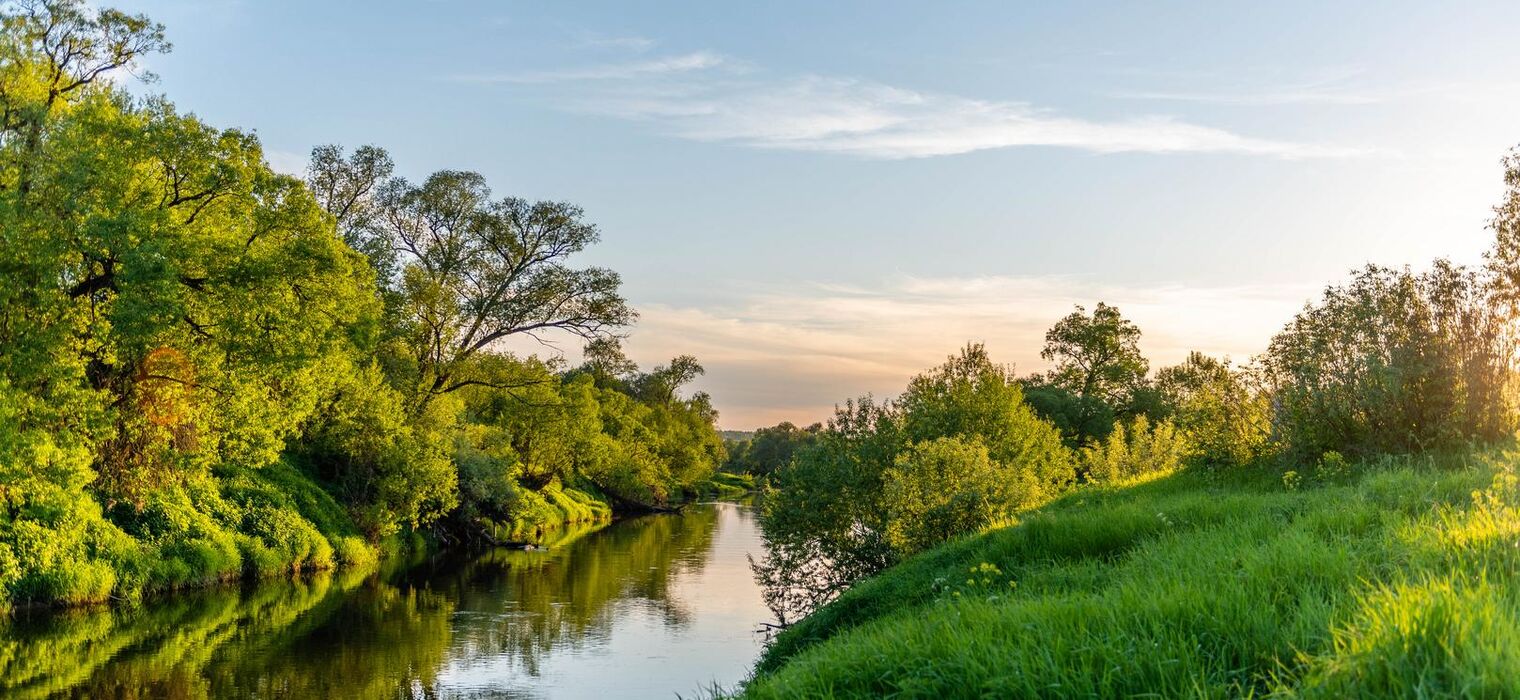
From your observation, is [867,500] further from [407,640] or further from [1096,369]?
[1096,369]

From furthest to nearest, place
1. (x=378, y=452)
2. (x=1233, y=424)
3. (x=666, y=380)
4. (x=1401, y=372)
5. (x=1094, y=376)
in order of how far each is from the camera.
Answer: (x=666, y=380)
(x=1094, y=376)
(x=378, y=452)
(x=1233, y=424)
(x=1401, y=372)

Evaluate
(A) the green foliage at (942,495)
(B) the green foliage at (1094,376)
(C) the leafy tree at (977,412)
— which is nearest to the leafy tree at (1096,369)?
(B) the green foliage at (1094,376)

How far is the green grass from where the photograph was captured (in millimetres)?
4984

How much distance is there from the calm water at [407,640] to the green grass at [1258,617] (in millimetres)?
9460

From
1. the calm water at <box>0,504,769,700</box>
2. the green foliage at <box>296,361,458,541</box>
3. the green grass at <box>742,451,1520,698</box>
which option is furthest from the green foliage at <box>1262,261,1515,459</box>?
the green foliage at <box>296,361,458,541</box>

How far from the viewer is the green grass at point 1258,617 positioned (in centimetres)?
498

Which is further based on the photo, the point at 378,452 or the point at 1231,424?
the point at 378,452

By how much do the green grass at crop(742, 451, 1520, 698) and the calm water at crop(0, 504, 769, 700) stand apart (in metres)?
9.46

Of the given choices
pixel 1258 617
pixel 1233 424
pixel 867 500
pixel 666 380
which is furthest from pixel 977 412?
pixel 666 380

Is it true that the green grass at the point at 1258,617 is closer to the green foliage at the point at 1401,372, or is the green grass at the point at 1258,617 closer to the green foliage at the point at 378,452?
the green foliage at the point at 1401,372

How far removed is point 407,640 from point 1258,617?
23366 mm

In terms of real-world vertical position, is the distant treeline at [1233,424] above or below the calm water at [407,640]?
above

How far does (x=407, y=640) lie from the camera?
2520cm

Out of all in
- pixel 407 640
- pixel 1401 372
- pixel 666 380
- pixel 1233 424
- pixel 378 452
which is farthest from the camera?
pixel 666 380
